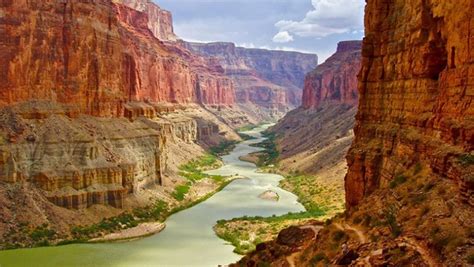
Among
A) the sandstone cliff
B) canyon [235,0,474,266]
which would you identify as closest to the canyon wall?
the sandstone cliff

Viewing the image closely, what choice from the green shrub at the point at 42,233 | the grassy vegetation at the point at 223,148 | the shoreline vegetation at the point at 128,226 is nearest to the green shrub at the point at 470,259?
the shoreline vegetation at the point at 128,226

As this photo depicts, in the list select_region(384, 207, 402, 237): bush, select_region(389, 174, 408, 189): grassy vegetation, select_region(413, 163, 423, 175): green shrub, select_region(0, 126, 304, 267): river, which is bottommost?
select_region(0, 126, 304, 267): river

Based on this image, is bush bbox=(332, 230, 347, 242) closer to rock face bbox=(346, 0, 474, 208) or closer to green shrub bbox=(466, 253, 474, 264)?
rock face bbox=(346, 0, 474, 208)

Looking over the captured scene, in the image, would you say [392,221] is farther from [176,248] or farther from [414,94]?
[176,248]

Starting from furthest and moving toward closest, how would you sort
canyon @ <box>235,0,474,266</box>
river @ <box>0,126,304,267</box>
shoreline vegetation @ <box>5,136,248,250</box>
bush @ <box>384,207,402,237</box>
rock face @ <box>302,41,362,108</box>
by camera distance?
rock face @ <box>302,41,362,108</box>
shoreline vegetation @ <box>5,136,248,250</box>
river @ <box>0,126,304,267</box>
bush @ <box>384,207,402,237</box>
canyon @ <box>235,0,474,266</box>

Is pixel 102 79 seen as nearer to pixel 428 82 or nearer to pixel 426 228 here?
pixel 428 82

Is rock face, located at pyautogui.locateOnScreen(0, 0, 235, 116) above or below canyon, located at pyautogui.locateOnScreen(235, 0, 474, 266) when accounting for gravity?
above

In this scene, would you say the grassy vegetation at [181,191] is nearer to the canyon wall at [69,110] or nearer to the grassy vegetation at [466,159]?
the canyon wall at [69,110]
